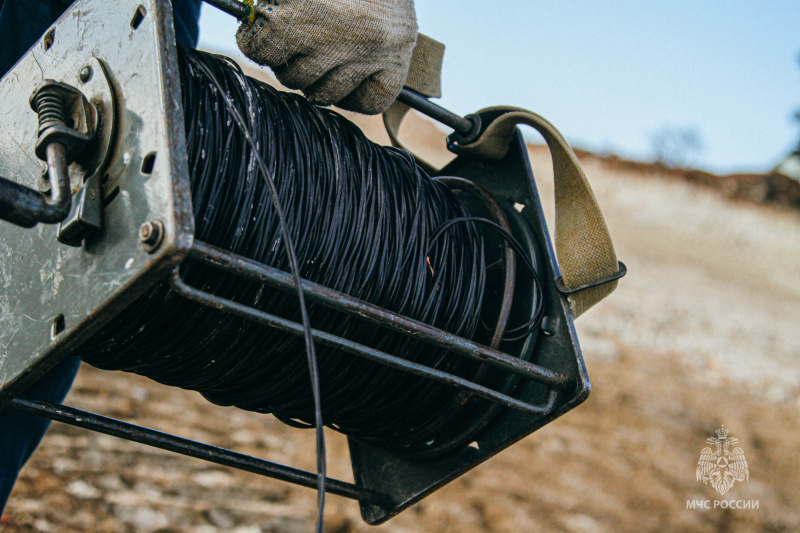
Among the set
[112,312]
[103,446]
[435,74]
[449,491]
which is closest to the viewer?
[112,312]

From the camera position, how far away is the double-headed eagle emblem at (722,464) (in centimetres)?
552

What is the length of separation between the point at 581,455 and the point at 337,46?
15.1ft

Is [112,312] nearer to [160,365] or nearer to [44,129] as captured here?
[44,129]

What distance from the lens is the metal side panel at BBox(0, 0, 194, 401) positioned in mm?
1061

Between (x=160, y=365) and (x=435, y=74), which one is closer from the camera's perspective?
(x=160, y=365)

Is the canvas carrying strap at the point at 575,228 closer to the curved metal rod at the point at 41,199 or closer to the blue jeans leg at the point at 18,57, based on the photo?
the blue jeans leg at the point at 18,57

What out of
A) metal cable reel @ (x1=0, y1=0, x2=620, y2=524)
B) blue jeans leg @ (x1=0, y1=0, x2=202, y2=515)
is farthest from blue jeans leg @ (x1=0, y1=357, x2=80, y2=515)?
metal cable reel @ (x1=0, y1=0, x2=620, y2=524)

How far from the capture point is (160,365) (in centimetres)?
150

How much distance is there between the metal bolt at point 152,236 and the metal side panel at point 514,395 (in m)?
1.03

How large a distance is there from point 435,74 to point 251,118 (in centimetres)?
72

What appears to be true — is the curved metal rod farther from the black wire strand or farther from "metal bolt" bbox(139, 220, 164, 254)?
the black wire strand

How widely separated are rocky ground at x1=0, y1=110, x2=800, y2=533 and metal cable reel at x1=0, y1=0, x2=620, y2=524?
2.16 m

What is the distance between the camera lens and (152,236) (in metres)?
1.02

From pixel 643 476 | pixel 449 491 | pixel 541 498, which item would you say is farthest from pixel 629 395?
pixel 449 491
